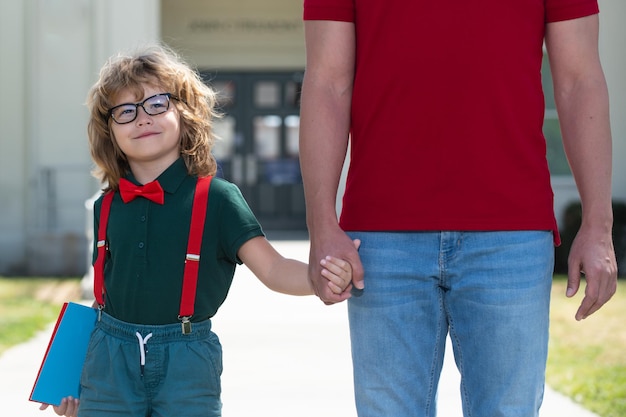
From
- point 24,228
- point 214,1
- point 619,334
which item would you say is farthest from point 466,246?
point 214,1

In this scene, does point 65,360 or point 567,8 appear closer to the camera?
point 567,8

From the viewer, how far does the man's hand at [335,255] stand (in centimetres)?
270

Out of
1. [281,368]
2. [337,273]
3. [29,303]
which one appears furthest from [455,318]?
[29,303]

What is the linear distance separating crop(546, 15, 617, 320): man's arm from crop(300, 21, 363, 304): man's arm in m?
0.57

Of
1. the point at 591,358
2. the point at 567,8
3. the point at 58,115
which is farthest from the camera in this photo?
the point at 58,115

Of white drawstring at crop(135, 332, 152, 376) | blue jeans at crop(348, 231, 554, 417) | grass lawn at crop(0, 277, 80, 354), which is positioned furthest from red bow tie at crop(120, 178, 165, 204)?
grass lawn at crop(0, 277, 80, 354)

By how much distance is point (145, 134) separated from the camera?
3.23 m

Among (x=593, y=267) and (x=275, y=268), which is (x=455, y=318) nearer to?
(x=593, y=267)

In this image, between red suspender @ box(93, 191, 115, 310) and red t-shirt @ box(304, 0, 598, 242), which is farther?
red suspender @ box(93, 191, 115, 310)

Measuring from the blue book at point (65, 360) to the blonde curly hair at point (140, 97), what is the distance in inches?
17.7

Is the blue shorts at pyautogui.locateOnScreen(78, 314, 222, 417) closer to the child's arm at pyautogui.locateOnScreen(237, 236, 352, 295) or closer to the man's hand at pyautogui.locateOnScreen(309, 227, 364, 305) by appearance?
the child's arm at pyautogui.locateOnScreen(237, 236, 352, 295)

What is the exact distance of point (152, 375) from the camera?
3031 millimetres

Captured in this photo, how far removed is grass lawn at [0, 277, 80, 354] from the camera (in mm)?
8391

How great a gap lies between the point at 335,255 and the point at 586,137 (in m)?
0.74
